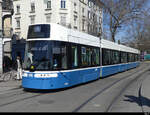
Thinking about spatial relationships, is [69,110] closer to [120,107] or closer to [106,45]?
[120,107]

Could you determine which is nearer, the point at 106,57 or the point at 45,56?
the point at 45,56

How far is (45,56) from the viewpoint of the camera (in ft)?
26.4

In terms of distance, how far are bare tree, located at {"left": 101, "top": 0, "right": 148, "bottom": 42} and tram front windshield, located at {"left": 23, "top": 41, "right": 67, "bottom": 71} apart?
68.7ft

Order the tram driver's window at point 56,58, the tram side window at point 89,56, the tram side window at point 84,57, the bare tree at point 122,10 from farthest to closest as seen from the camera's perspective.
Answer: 1. the bare tree at point 122,10
2. the tram side window at point 89,56
3. the tram side window at point 84,57
4. the tram driver's window at point 56,58

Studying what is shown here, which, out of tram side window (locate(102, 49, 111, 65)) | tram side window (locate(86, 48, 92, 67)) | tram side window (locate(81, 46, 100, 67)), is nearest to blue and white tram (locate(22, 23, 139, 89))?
tram side window (locate(81, 46, 100, 67))

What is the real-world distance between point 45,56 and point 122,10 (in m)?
22.8

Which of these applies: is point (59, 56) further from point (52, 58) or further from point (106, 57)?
point (106, 57)

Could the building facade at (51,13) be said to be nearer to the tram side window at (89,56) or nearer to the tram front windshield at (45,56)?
the tram side window at (89,56)

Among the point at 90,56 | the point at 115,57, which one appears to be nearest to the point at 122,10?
the point at 115,57

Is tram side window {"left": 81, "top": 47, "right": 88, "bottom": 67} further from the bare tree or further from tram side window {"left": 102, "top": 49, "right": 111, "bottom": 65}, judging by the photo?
the bare tree

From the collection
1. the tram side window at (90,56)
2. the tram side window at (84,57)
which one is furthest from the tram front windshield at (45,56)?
the tram side window at (90,56)

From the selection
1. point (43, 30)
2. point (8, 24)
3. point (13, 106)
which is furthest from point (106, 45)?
point (8, 24)

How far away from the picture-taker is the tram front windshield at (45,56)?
8.05 metres

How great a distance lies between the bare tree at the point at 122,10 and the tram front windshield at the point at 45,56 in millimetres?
20953
